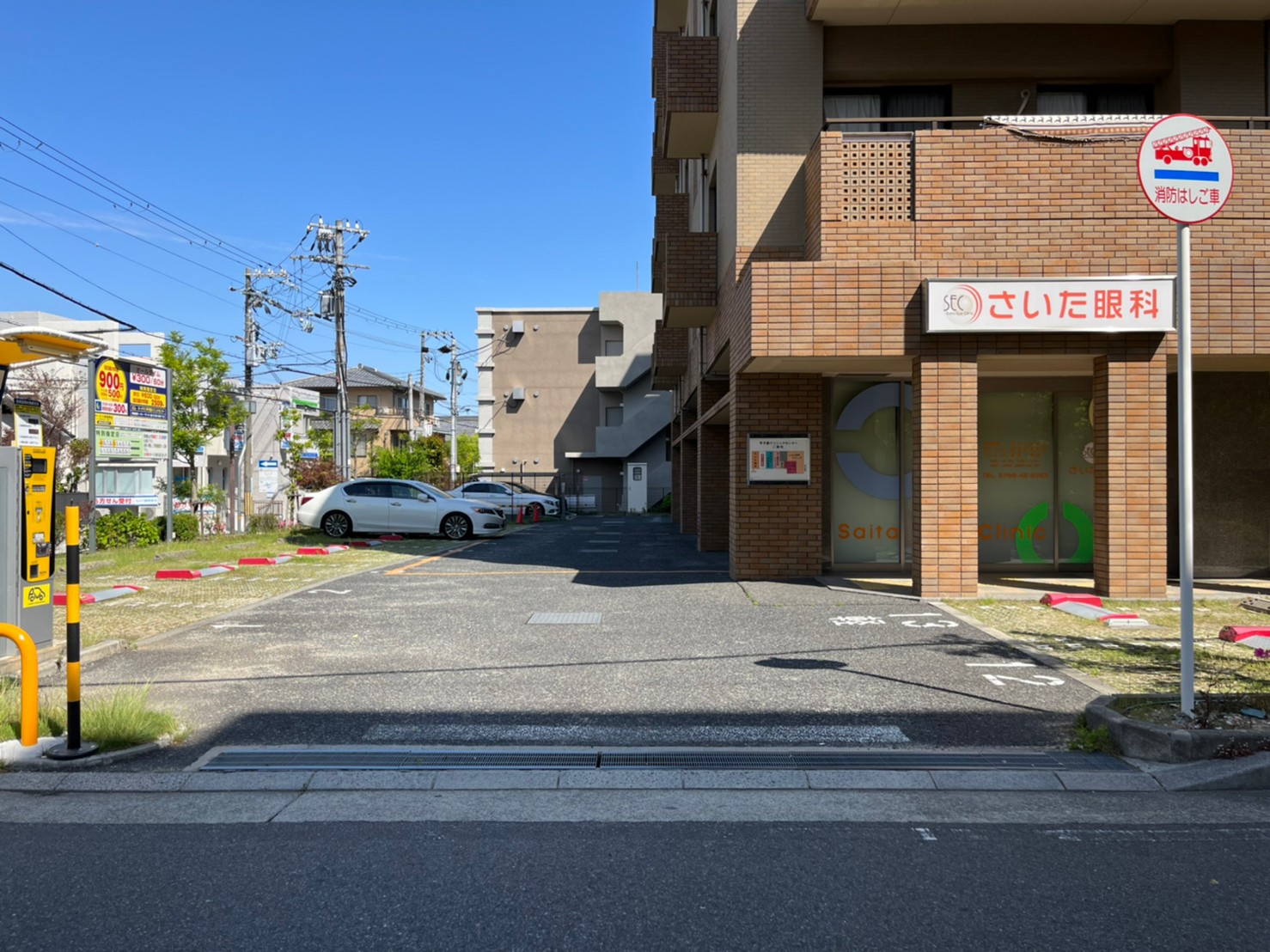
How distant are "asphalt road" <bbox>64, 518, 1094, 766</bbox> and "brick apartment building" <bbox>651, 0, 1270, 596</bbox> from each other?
8.10 ft

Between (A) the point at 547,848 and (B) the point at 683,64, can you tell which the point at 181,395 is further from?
(A) the point at 547,848

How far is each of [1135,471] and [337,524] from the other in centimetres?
1843

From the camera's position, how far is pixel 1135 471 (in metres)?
11.9

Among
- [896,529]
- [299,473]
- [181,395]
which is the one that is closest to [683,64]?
[896,529]

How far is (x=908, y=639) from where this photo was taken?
937 centimetres

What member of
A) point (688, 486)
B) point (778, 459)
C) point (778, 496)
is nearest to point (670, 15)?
point (688, 486)

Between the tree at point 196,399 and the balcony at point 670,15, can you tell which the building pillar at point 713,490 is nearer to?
the balcony at point 670,15

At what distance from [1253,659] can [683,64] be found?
42.7 feet

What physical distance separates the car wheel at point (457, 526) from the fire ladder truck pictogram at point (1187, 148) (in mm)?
20049

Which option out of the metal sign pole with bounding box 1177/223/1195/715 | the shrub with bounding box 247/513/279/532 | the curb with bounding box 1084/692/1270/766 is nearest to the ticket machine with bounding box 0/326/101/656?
the curb with bounding box 1084/692/1270/766

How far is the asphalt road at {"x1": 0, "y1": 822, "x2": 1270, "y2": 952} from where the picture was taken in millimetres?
3568

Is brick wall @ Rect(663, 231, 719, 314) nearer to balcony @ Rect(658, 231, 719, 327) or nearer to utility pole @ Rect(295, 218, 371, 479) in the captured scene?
balcony @ Rect(658, 231, 719, 327)

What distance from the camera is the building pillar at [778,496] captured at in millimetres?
14203

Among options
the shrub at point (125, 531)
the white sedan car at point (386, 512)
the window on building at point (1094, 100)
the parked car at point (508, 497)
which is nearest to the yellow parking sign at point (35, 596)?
the window on building at point (1094, 100)
